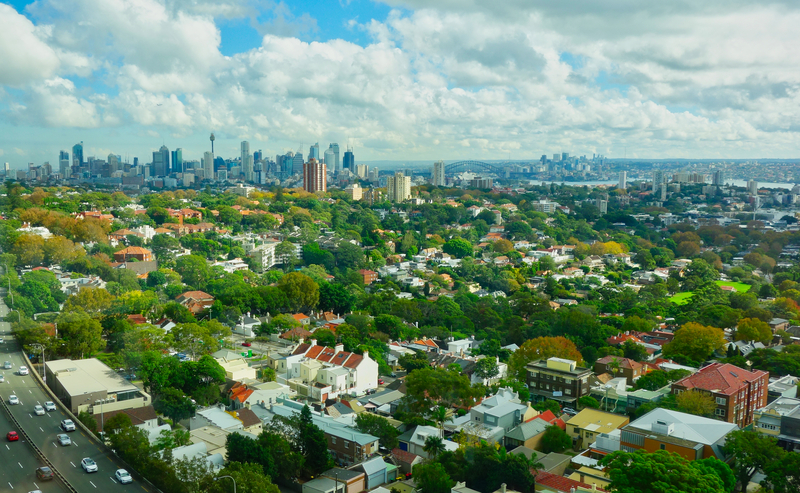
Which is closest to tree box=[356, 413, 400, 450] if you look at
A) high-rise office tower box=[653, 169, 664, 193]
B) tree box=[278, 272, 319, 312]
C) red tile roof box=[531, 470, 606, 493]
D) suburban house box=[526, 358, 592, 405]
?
red tile roof box=[531, 470, 606, 493]

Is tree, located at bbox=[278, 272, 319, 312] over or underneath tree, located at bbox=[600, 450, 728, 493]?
underneath

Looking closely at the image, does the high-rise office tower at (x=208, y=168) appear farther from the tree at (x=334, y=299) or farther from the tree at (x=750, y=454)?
the tree at (x=750, y=454)

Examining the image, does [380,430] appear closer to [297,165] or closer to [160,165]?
[160,165]

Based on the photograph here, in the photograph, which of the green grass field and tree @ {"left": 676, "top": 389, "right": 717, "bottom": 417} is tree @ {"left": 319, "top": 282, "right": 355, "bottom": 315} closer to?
tree @ {"left": 676, "top": 389, "right": 717, "bottom": 417}

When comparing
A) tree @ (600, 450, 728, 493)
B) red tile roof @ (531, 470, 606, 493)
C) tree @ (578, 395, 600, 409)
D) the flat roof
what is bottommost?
tree @ (578, 395, 600, 409)

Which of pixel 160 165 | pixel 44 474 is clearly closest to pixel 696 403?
pixel 44 474

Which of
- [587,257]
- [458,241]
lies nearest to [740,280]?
[587,257]

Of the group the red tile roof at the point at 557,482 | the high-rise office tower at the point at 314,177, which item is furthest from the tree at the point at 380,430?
the high-rise office tower at the point at 314,177
